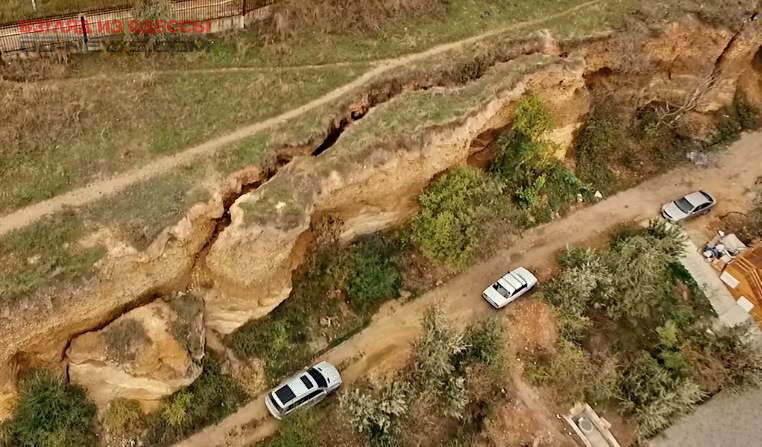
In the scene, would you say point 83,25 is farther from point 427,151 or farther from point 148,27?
point 427,151

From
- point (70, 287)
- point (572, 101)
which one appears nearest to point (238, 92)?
point (70, 287)

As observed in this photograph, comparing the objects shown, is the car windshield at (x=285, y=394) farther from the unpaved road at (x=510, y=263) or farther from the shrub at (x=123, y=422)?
the shrub at (x=123, y=422)

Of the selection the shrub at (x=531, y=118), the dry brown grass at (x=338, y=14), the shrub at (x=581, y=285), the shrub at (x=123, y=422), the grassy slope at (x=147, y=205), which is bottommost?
the shrub at (x=123, y=422)

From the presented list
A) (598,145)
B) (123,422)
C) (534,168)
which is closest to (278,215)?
(123,422)

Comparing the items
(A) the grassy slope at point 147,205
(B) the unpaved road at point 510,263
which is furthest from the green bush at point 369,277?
→ (A) the grassy slope at point 147,205

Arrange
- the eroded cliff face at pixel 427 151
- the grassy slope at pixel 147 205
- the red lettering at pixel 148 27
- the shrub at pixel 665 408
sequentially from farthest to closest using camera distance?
the red lettering at pixel 148 27 → the shrub at pixel 665 408 → the eroded cliff face at pixel 427 151 → the grassy slope at pixel 147 205

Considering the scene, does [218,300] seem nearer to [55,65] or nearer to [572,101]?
[55,65]

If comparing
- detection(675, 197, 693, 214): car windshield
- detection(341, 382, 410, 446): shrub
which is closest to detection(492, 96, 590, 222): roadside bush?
detection(675, 197, 693, 214): car windshield
